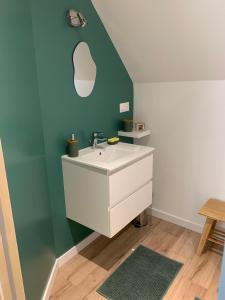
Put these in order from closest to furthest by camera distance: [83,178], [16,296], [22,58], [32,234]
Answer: [16,296] < [22,58] < [32,234] < [83,178]

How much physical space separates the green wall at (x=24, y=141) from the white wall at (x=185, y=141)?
4.25 ft

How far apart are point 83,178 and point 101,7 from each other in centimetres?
140

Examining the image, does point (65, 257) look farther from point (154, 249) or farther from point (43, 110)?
point (43, 110)

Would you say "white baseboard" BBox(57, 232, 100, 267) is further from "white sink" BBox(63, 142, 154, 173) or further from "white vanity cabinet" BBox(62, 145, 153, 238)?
"white sink" BBox(63, 142, 154, 173)

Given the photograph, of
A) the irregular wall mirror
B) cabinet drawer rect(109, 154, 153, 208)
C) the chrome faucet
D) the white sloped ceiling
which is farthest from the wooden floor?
the white sloped ceiling

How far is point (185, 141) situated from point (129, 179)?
2.71 feet

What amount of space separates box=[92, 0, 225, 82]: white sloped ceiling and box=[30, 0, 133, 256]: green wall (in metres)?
0.15

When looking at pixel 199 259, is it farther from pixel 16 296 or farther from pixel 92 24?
pixel 92 24

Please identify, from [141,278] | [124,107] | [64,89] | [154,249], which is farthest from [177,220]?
[64,89]

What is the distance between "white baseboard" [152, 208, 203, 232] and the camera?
233 centimetres

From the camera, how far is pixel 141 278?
1.80 meters

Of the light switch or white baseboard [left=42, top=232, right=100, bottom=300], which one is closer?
white baseboard [left=42, top=232, right=100, bottom=300]

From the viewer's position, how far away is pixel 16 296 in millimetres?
767

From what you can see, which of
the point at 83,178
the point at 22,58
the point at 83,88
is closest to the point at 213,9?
the point at 83,88
